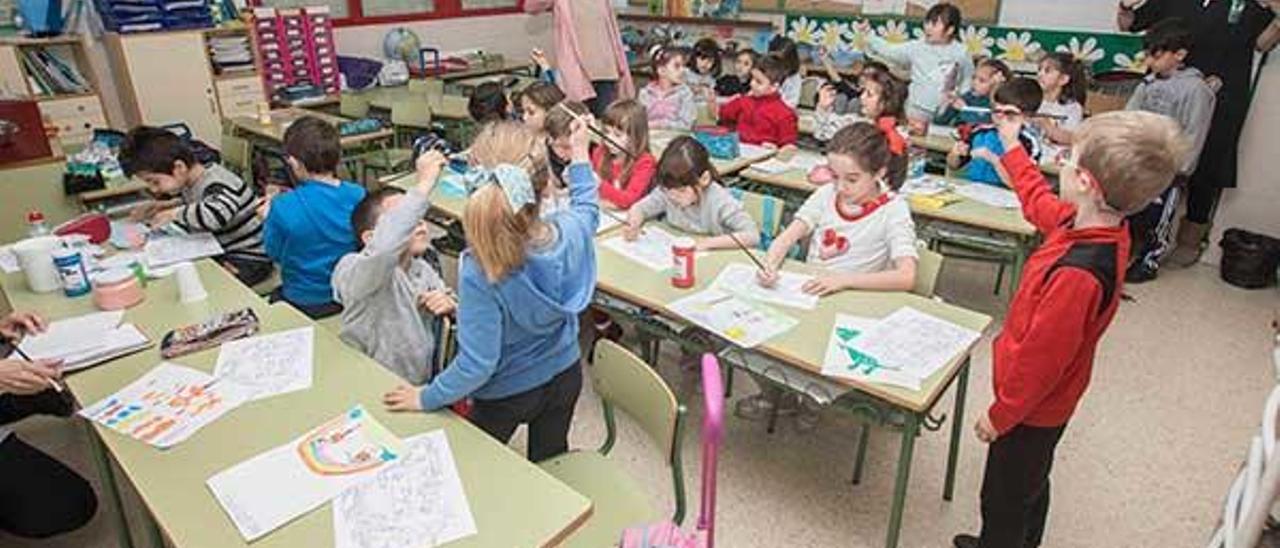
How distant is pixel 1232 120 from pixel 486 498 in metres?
4.78

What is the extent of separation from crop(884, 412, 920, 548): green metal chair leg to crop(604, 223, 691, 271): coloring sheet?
0.98m

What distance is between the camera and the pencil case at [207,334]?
192 cm

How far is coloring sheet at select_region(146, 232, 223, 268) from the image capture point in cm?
258

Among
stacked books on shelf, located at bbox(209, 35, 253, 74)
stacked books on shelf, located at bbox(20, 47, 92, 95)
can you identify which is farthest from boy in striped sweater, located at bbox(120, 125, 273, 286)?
stacked books on shelf, located at bbox(209, 35, 253, 74)

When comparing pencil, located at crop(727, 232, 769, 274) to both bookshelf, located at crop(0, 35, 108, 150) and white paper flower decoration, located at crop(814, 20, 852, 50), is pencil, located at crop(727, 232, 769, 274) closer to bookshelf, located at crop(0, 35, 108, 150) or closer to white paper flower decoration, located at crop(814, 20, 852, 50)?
white paper flower decoration, located at crop(814, 20, 852, 50)

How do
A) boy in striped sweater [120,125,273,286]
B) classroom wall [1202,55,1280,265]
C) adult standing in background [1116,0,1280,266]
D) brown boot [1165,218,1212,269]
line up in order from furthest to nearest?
brown boot [1165,218,1212,269], classroom wall [1202,55,1280,265], adult standing in background [1116,0,1280,266], boy in striped sweater [120,125,273,286]

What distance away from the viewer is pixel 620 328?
347cm

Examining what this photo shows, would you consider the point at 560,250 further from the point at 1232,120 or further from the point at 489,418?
the point at 1232,120

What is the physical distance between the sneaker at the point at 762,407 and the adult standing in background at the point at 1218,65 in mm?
3135

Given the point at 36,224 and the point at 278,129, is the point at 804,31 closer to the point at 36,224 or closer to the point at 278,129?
the point at 278,129

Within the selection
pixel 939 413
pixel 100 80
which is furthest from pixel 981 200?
pixel 100 80

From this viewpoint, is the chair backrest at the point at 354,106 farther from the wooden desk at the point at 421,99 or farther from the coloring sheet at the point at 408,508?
the coloring sheet at the point at 408,508

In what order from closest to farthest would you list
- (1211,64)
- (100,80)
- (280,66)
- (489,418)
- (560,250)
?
1. (560,250)
2. (489,418)
3. (1211,64)
4. (100,80)
5. (280,66)

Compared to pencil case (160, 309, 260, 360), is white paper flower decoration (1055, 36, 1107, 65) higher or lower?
higher
